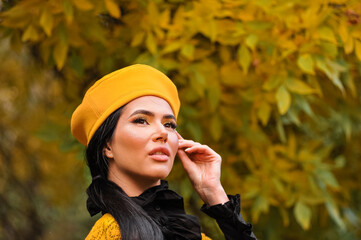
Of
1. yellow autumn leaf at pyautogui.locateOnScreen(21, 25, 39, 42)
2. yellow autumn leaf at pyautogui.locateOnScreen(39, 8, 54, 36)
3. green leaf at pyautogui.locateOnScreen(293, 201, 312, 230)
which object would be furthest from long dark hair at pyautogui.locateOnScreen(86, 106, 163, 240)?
green leaf at pyautogui.locateOnScreen(293, 201, 312, 230)

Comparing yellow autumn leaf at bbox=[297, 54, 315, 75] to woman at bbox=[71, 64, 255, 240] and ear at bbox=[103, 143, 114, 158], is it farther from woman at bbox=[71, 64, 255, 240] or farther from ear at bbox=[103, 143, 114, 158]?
ear at bbox=[103, 143, 114, 158]

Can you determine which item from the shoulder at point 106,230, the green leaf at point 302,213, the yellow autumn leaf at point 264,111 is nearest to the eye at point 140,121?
the shoulder at point 106,230

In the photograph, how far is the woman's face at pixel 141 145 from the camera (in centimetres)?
188

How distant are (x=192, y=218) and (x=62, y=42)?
139 cm

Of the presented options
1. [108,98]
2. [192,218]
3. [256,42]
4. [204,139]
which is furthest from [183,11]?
[192,218]


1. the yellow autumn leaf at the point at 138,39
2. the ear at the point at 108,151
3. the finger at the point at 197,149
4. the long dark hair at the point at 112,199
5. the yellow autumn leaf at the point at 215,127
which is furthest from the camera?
the yellow autumn leaf at the point at 215,127

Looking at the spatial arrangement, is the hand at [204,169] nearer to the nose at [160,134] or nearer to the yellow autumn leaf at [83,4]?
the nose at [160,134]

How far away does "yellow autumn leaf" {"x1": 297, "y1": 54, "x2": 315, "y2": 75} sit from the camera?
2738 millimetres

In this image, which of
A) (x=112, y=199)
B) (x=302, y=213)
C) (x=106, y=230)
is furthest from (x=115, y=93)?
(x=302, y=213)

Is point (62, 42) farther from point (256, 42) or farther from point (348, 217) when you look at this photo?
point (348, 217)

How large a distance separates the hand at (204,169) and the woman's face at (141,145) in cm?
15

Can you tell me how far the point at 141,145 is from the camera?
1.88 m

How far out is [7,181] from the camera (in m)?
5.91

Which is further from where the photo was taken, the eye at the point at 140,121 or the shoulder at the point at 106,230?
the eye at the point at 140,121
